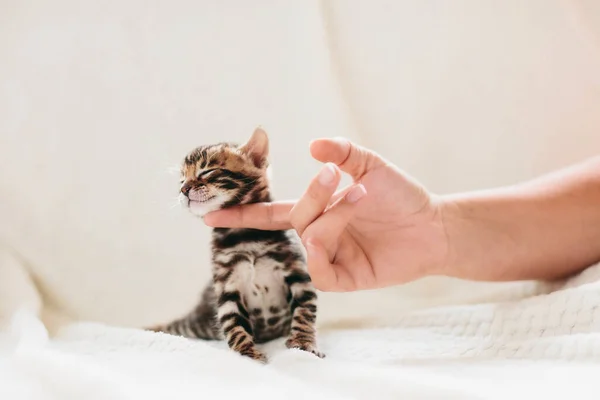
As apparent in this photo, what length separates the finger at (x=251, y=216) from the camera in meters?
1.17

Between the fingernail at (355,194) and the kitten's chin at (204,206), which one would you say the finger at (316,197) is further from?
the kitten's chin at (204,206)

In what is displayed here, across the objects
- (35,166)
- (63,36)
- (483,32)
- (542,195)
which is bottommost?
(542,195)

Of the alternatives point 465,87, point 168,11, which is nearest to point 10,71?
point 168,11

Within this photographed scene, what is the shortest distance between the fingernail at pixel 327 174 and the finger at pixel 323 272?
0.12 m

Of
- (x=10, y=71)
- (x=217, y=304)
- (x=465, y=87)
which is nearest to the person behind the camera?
(x=217, y=304)

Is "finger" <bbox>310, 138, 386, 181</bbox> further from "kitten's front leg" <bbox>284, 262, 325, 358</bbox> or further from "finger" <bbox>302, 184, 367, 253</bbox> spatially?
"kitten's front leg" <bbox>284, 262, 325, 358</bbox>

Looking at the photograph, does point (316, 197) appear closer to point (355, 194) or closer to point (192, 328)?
point (355, 194)

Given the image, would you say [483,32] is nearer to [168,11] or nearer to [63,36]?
[168,11]

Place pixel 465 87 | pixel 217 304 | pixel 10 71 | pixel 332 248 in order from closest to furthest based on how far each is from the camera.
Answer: pixel 332 248
pixel 217 304
pixel 10 71
pixel 465 87

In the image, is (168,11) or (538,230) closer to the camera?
(538,230)

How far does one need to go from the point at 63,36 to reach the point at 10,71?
159mm

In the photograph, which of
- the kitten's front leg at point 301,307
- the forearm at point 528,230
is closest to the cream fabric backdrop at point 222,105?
the forearm at point 528,230

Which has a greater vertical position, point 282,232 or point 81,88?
point 81,88

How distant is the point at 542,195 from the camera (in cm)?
129
